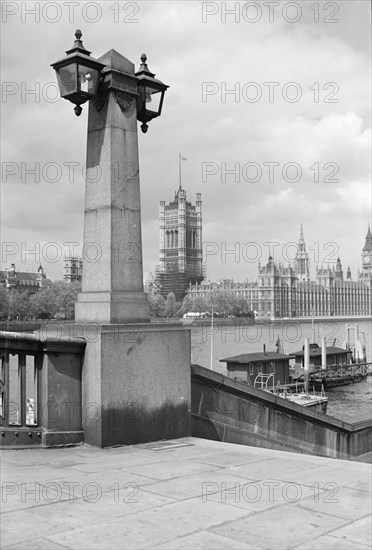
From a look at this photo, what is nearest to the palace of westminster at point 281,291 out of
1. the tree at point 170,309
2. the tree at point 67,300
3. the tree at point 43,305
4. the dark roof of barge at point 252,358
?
the tree at point 170,309

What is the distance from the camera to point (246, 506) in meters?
4.61

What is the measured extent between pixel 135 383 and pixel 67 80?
3.48 metres

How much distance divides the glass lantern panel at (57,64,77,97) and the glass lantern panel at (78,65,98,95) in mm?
78

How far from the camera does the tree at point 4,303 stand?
88194 mm

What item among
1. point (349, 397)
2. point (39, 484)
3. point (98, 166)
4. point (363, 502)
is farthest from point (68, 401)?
point (349, 397)

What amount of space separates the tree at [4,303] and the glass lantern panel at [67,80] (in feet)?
271

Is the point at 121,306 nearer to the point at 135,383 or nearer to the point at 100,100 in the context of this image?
the point at 135,383

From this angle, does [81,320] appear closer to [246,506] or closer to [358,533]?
[246,506]

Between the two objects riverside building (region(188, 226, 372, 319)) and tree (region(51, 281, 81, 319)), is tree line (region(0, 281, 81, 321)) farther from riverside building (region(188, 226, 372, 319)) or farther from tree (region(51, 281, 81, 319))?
riverside building (region(188, 226, 372, 319))

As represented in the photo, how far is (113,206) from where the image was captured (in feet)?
23.9

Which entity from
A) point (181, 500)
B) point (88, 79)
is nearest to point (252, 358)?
point (88, 79)

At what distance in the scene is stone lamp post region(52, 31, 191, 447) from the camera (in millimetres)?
6914

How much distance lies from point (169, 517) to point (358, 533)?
4.04ft

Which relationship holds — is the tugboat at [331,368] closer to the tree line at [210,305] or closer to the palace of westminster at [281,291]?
the tree line at [210,305]
